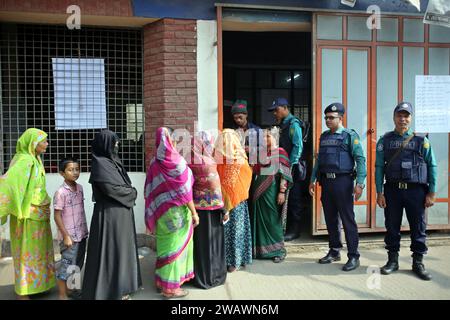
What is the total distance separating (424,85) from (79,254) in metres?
4.71

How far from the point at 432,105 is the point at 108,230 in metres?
4.42

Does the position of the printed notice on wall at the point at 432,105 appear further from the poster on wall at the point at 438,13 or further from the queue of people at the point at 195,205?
the queue of people at the point at 195,205

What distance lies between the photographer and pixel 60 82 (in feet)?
16.4

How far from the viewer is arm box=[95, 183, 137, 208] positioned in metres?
3.23

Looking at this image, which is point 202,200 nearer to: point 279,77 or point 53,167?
point 53,167

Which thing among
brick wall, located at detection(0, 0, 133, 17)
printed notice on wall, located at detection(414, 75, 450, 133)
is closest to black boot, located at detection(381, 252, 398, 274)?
printed notice on wall, located at detection(414, 75, 450, 133)

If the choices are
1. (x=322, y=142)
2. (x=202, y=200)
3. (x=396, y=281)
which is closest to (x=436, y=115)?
(x=322, y=142)

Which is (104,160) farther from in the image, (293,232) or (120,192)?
(293,232)

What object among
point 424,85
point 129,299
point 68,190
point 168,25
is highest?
point 168,25

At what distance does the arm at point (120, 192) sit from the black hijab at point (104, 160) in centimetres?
4

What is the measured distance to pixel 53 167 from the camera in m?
5.04

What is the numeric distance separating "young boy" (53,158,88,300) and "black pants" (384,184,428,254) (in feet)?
10.2

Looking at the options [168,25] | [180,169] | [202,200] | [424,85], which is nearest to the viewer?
[180,169]

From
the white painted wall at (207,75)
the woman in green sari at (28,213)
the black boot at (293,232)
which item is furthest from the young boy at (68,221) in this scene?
the black boot at (293,232)
